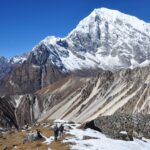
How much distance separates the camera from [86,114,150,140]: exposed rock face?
82.2m

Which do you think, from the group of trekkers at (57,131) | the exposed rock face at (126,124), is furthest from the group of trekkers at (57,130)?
the exposed rock face at (126,124)

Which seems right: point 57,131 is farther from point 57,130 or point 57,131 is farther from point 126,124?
point 126,124

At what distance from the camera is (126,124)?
86938mm

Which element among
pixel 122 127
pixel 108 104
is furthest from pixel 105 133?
pixel 108 104

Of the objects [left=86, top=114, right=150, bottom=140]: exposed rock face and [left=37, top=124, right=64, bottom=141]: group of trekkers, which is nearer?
[left=37, top=124, right=64, bottom=141]: group of trekkers

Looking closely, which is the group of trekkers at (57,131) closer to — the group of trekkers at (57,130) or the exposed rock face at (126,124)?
the group of trekkers at (57,130)

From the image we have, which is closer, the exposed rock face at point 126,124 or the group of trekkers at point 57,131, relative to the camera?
the group of trekkers at point 57,131

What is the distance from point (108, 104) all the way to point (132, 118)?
106 metres

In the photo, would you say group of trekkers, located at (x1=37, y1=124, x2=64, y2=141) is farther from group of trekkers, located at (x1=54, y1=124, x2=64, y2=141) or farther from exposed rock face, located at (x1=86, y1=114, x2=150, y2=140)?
exposed rock face, located at (x1=86, y1=114, x2=150, y2=140)

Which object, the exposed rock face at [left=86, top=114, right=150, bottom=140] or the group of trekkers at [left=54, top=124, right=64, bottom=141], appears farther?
the exposed rock face at [left=86, top=114, right=150, bottom=140]

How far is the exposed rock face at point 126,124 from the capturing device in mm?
82156

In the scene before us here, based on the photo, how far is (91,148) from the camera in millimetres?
59875

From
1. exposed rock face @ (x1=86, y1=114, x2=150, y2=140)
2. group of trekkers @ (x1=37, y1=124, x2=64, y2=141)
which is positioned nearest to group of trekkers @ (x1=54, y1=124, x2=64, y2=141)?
group of trekkers @ (x1=37, y1=124, x2=64, y2=141)

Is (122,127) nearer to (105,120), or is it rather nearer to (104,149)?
(105,120)
